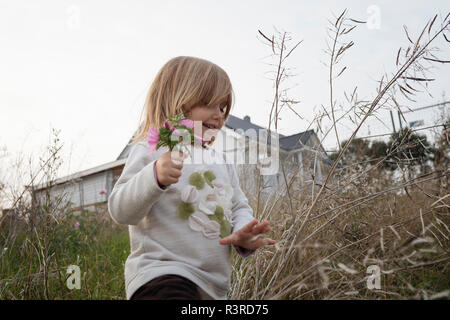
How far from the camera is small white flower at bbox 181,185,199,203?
117 centimetres

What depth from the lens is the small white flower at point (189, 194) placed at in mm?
1168

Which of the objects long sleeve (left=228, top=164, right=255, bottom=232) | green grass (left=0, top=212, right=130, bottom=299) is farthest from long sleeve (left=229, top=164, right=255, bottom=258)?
green grass (left=0, top=212, right=130, bottom=299)

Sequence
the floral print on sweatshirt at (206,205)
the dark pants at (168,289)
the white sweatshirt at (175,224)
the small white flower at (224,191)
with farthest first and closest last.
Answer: the small white flower at (224,191), the floral print on sweatshirt at (206,205), the white sweatshirt at (175,224), the dark pants at (168,289)

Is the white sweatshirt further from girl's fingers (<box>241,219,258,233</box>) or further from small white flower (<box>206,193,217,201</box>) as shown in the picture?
girl's fingers (<box>241,219,258,233</box>)

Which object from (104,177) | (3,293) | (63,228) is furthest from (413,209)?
(104,177)

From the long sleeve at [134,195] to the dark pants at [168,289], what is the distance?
221 mm

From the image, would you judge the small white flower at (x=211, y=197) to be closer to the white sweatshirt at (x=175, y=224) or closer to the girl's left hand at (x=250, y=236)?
→ the white sweatshirt at (x=175, y=224)

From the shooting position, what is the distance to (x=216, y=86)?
1373 mm

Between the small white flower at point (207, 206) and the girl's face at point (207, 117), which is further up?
the girl's face at point (207, 117)

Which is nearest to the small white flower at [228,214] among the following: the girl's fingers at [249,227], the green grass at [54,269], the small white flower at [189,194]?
the small white flower at [189,194]

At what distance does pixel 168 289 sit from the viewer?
943mm
